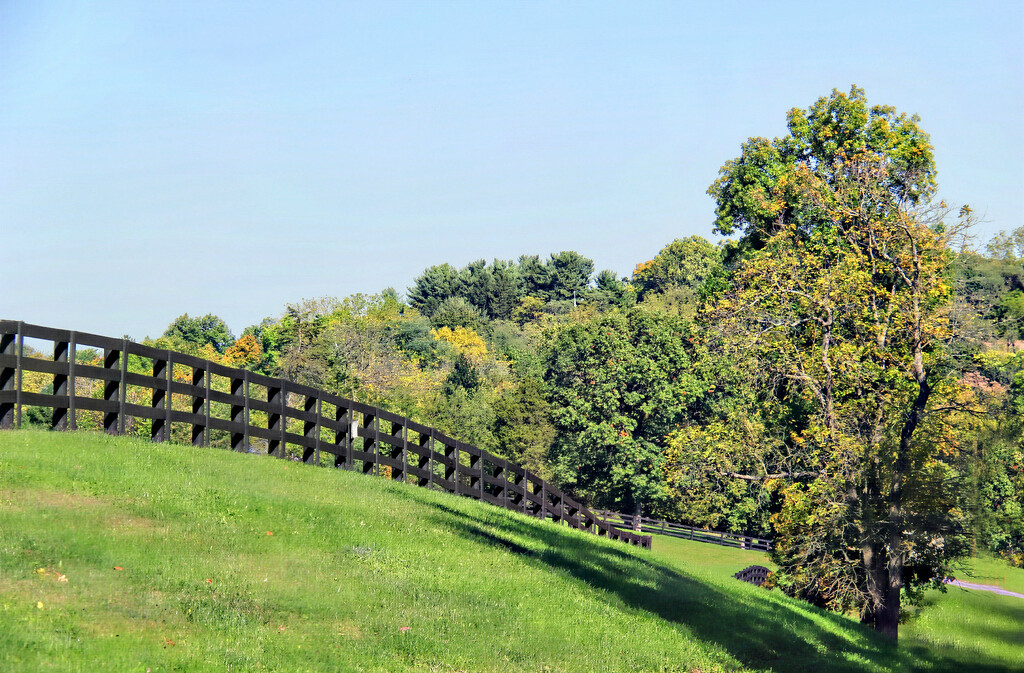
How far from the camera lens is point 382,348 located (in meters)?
95.3

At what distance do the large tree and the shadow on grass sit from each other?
341 centimetres

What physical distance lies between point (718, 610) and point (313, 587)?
7.61 meters

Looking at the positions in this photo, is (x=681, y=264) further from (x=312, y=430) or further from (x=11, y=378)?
(x=11, y=378)

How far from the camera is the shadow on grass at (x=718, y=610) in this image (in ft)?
47.5

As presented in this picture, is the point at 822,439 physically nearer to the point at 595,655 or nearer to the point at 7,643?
the point at 595,655

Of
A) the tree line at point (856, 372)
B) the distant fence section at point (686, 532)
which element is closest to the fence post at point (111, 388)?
the tree line at point (856, 372)

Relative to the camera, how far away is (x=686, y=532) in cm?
6900

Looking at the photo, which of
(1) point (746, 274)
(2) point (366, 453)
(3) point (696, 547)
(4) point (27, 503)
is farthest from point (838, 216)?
(3) point (696, 547)

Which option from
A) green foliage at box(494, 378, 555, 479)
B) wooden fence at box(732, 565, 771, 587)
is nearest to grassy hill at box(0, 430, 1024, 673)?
wooden fence at box(732, 565, 771, 587)

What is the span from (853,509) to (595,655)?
14.4m

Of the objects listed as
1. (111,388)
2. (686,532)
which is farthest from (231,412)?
(686,532)

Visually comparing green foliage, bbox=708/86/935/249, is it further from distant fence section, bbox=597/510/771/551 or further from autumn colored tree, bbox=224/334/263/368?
autumn colored tree, bbox=224/334/263/368

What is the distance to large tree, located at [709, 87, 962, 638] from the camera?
23.3 m

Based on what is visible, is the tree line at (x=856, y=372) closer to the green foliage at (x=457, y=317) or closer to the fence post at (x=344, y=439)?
the fence post at (x=344, y=439)
